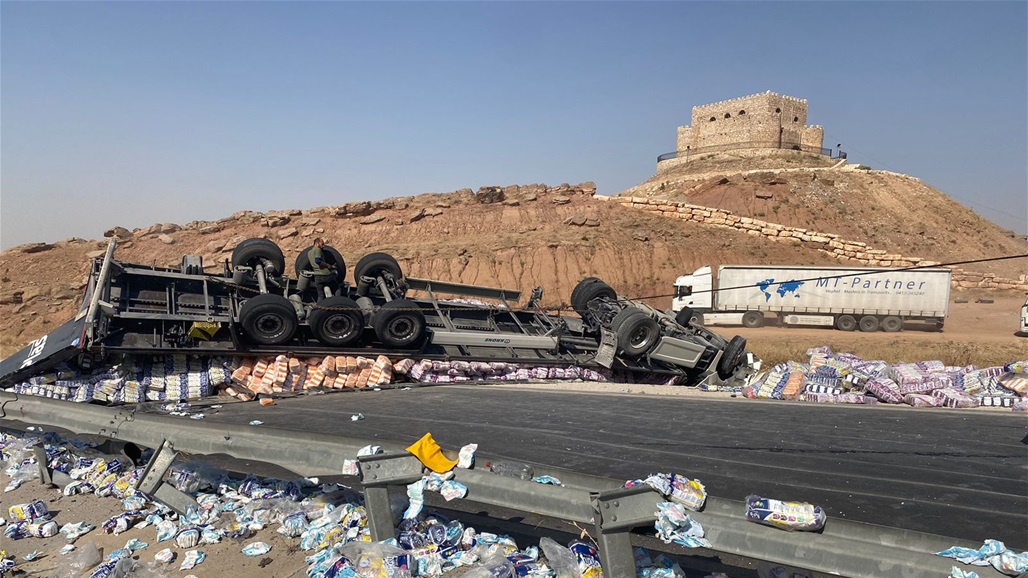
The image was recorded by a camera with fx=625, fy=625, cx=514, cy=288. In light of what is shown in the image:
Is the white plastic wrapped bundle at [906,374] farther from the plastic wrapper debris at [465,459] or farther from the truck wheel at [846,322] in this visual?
the truck wheel at [846,322]

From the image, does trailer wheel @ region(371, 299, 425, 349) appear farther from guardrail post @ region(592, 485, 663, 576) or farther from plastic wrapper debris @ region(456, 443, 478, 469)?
guardrail post @ region(592, 485, 663, 576)

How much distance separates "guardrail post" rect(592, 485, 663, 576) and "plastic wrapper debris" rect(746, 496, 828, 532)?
0.33m

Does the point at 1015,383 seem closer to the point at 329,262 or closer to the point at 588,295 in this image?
the point at 588,295

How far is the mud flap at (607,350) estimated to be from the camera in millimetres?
9969

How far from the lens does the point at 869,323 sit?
79.0ft

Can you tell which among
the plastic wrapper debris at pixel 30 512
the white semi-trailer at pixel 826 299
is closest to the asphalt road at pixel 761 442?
the plastic wrapper debris at pixel 30 512

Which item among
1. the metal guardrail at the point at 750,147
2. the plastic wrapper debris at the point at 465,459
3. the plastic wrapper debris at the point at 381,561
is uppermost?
the metal guardrail at the point at 750,147

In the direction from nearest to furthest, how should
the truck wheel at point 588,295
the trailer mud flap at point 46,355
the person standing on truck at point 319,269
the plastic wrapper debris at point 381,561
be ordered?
the plastic wrapper debris at point 381,561 < the trailer mud flap at point 46,355 < the person standing on truck at point 319,269 < the truck wheel at point 588,295

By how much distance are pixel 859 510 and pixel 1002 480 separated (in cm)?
123

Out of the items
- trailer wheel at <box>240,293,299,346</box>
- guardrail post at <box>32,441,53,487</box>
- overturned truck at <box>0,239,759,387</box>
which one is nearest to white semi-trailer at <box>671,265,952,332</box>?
overturned truck at <box>0,239,759,387</box>

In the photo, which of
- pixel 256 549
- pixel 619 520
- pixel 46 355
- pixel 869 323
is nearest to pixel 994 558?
pixel 619 520

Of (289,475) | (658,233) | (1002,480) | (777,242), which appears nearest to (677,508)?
(289,475)

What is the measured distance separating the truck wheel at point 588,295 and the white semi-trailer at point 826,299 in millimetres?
11915

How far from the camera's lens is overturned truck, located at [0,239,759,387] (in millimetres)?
7812
